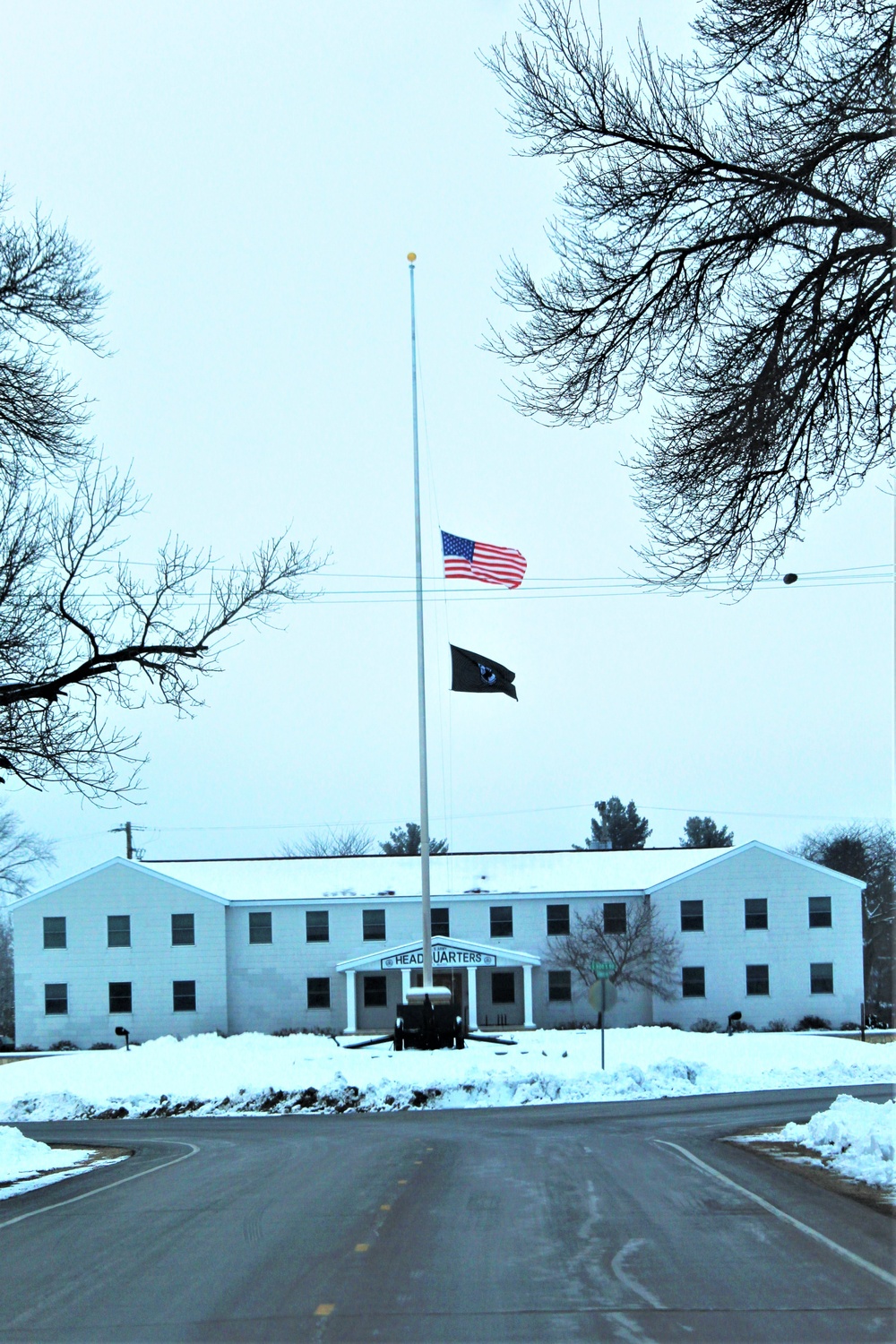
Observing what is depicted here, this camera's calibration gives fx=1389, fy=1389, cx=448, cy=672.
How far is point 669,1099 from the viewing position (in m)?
31.5

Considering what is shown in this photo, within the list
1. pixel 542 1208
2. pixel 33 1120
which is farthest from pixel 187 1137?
pixel 542 1208

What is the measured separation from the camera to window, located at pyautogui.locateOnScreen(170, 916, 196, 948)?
5672cm

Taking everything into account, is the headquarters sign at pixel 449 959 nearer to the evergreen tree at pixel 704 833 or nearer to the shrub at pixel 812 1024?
the shrub at pixel 812 1024

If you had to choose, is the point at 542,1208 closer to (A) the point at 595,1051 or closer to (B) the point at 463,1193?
(B) the point at 463,1193

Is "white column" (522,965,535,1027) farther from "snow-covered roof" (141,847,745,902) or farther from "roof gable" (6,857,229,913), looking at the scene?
"roof gable" (6,857,229,913)

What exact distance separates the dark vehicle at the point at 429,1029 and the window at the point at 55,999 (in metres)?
23.4

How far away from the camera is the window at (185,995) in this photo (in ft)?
184

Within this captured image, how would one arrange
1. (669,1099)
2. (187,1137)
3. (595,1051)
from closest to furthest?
(187,1137) < (669,1099) < (595,1051)

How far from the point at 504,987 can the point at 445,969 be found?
2530mm

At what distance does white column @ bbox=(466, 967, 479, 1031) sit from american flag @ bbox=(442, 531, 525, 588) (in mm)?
27502

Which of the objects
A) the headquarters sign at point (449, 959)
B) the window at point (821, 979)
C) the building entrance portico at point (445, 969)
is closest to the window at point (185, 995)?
the building entrance portico at point (445, 969)

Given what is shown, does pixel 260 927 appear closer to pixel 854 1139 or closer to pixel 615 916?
pixel 615 916

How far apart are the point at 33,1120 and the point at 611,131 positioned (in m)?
28.4

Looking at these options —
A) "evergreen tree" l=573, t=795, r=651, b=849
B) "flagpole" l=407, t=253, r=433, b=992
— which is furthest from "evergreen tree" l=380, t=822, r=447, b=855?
"flagpole" l=407, t=253, r=433, b=992
